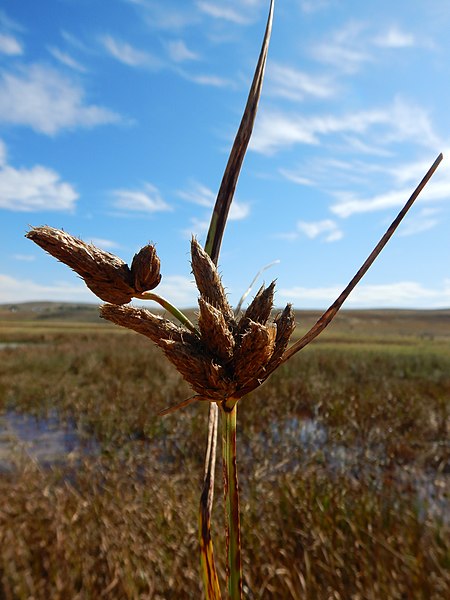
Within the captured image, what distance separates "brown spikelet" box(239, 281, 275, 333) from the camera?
1.90 ft

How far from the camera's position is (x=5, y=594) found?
3428mm

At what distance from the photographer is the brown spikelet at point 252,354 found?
0.52 metres

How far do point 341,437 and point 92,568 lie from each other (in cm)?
432

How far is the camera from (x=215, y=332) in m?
0.54

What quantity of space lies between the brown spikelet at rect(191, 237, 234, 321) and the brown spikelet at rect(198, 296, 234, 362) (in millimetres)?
23

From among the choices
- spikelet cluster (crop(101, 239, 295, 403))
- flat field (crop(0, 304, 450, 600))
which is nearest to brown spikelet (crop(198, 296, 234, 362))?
spikelet cluster (crop(101, 239, 295, 403))

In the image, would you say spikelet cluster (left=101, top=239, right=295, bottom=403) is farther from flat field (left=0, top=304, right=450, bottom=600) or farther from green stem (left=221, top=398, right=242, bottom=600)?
flat field (left=0, top=304, right=450, bottom=600)

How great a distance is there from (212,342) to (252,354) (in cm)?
5

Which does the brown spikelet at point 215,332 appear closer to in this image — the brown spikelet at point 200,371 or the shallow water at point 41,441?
the brown spikelet at point 200,371

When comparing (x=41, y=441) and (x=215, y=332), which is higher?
(x=215, y=332)

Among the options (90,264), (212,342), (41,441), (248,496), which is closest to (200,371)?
(212,342)

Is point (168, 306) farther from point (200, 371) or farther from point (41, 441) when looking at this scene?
point (41, 441)

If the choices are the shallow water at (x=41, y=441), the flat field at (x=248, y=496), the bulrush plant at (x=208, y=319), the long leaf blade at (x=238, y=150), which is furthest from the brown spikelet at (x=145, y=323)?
the shallow water at (x=41, y=441)

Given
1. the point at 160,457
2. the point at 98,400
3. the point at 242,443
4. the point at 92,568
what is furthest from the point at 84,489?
the point at 98,400
